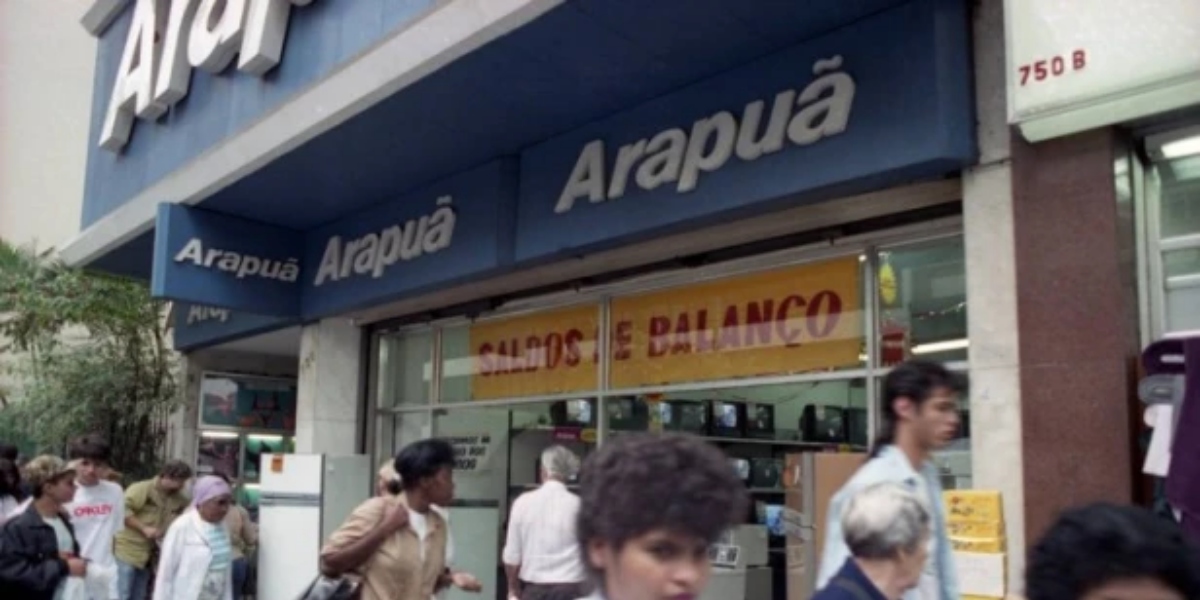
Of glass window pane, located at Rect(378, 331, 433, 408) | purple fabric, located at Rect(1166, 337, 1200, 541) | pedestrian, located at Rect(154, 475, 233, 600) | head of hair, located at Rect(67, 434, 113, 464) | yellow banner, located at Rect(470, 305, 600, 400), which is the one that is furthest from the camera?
glass window pane, located at Rect(378, 331, 433, 408)

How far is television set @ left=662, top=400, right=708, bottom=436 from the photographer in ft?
27.5

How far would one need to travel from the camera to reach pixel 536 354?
9555 mm

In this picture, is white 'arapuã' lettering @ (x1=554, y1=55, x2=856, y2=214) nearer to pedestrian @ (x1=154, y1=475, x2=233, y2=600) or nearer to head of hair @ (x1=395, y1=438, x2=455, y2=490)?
head of hair @ (x1=395, y1=438, x2=455, y2=490)

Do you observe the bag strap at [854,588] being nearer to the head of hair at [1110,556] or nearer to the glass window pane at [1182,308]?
the head of hair at [1110,556]

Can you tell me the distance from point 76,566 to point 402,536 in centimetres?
253

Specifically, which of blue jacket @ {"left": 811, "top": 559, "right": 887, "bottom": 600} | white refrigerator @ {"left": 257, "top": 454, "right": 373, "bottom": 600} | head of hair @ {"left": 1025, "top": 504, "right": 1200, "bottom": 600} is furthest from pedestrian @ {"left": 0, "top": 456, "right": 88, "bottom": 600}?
head of hair @ {"left": 1025, "top": 504, "right": 1200, "bottom": 600}

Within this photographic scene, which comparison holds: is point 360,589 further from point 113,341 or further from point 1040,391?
point 113,341

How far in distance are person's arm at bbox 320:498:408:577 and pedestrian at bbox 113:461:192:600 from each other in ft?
17.5

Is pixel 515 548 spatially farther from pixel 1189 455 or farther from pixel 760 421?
pixel 1189 455

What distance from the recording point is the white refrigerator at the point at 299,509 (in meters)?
10.2

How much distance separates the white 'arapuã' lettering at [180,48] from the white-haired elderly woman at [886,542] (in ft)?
23.8

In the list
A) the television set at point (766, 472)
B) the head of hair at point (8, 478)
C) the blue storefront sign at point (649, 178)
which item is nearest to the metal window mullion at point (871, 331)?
the blue storefront sign at point (649, 178)

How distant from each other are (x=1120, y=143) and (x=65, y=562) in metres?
5.46

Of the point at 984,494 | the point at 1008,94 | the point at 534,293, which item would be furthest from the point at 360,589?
the point at 534,293
